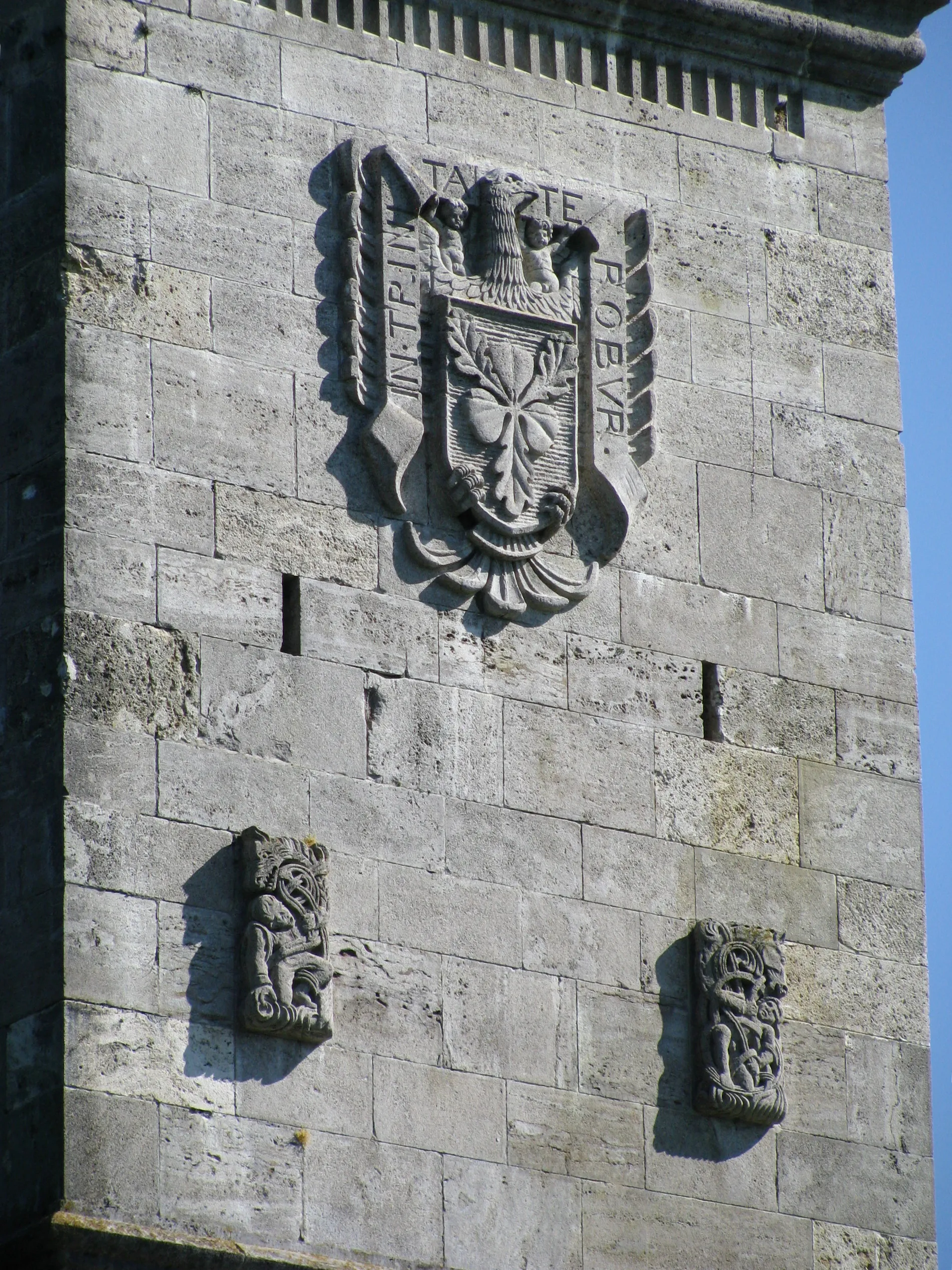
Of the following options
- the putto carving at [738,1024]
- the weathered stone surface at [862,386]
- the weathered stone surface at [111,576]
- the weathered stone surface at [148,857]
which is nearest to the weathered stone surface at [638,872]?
the putto carving at [738,1024]

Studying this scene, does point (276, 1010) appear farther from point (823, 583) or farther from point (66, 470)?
point (823, 583)

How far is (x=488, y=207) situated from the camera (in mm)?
17062

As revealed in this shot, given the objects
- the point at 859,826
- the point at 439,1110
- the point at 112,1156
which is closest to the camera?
the point at 112,1156

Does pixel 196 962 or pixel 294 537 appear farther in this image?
pixel 294 537

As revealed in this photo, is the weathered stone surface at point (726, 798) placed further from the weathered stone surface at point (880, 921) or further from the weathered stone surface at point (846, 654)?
the weathered stone surface at point (846, 654)

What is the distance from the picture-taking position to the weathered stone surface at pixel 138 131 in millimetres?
16219

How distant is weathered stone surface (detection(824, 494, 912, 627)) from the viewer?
1772 cm

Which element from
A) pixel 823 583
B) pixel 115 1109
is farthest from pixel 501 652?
pixel 115 1109

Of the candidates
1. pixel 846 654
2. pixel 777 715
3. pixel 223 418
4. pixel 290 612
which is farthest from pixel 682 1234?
pixel 223 418

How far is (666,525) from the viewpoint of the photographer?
56.6 feet

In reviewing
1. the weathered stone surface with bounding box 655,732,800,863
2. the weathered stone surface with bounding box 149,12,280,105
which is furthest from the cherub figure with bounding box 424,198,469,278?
the weathered stone surface with bounding box 655,732,800,863

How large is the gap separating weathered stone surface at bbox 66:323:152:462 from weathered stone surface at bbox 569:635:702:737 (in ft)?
7.87

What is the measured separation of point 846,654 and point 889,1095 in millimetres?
2241

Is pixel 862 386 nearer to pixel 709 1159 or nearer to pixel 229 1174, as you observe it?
pixel 709 1159
